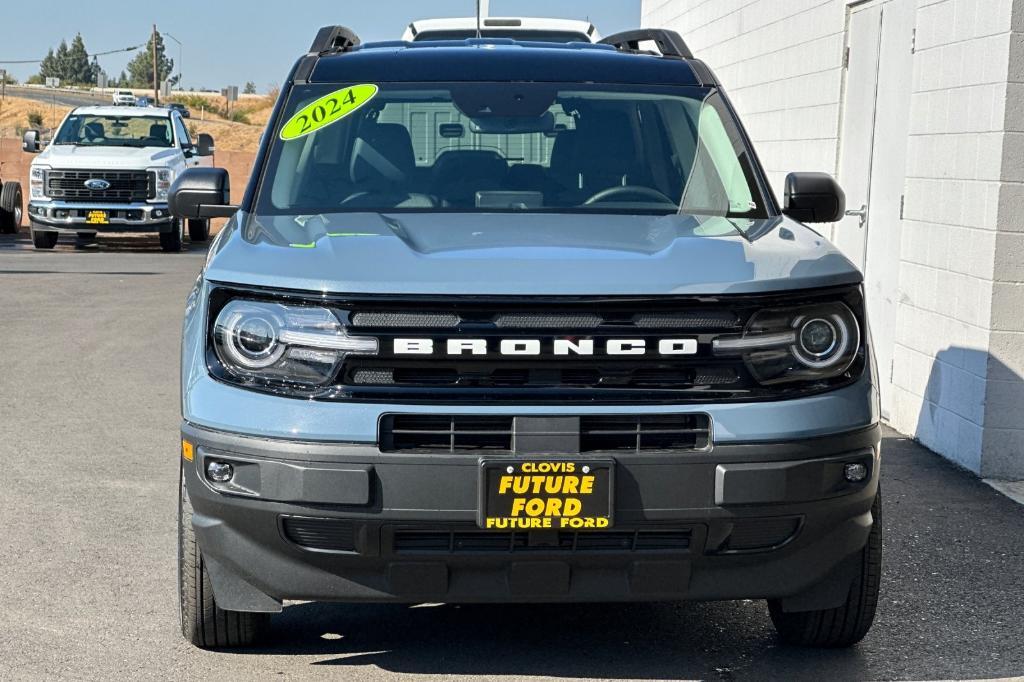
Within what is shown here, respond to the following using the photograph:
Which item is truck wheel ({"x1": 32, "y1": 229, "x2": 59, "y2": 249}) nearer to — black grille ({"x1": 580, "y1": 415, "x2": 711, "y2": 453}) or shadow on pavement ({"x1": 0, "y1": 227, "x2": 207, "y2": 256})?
shadow on pavement ({"x1": 0, "y1": 227, "x2": 207, "y2": 256})

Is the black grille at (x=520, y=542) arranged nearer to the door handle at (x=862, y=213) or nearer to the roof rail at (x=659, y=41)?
the roof rail at (x=659, y=41)

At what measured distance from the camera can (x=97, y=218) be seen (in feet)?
68.4

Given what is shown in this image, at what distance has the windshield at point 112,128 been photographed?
21.7 metres

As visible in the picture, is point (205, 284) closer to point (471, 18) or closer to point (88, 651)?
point (88, 651)

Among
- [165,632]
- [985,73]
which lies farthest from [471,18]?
[165,632]

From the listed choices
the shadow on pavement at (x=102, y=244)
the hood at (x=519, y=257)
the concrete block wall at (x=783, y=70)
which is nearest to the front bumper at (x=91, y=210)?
the shadow on pavement at (x=102, y=244)

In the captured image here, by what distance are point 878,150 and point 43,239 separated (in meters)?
15.7

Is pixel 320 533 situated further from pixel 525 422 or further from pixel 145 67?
pixel 145 67

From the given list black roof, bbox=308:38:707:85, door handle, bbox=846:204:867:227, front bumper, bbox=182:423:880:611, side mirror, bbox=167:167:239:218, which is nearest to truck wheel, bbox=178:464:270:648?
front bumper, bbox=182:423:880:611

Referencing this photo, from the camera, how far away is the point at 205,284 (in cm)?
402

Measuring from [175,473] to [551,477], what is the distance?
12.3 ft

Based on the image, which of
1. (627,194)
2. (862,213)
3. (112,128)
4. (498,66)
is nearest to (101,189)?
(112,128)

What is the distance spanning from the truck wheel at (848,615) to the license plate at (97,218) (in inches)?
695

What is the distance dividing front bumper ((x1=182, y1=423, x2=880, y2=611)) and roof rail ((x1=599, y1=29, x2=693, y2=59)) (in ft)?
7.07
